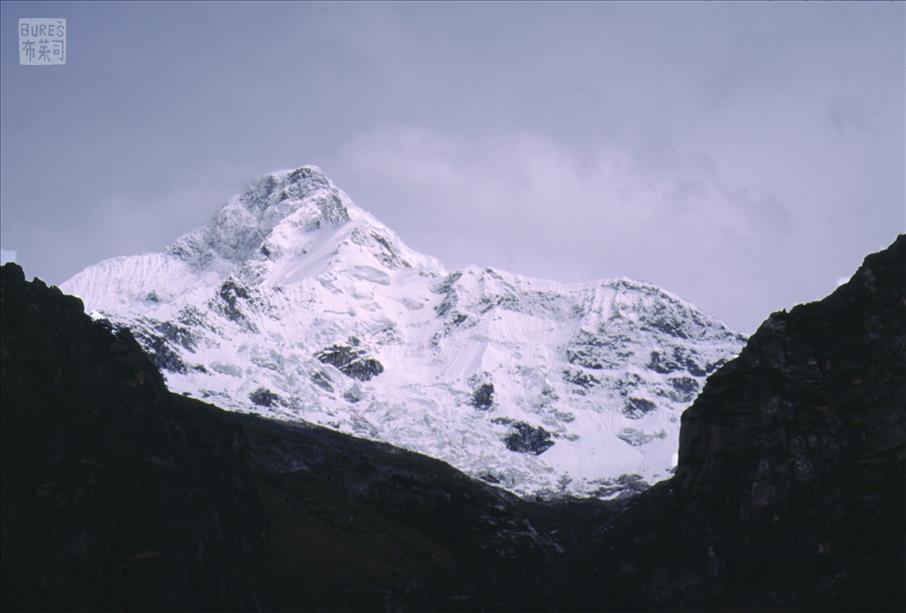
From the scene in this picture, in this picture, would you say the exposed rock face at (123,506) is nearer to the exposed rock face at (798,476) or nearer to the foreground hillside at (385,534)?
the foreground hillside at (385,534)

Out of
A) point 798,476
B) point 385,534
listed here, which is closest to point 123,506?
point 385,534

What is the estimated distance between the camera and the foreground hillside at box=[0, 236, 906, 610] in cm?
12019

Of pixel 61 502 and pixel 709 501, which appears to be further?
pixel 709 501

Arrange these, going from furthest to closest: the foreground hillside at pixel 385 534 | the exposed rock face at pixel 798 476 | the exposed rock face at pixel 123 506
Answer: the exposed rock face at pixel 798 476
the foreground hillside at pixel 385 534
the exposed rock face at pixel 123 506

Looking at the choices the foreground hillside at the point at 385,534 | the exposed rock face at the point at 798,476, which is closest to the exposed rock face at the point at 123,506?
the foreground hillside at the point at 385,534

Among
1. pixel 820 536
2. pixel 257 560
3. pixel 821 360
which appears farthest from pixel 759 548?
pixel 257 560

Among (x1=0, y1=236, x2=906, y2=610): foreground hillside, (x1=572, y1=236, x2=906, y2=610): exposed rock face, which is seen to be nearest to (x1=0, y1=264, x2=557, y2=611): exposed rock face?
(x1=0, y1=236, x2=906, y2=610): foreground hillside

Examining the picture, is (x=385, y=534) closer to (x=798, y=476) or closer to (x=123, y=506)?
(x=798, y=476)

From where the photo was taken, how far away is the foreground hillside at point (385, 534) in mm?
120188

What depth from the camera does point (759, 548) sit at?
15350cm

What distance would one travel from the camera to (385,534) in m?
196

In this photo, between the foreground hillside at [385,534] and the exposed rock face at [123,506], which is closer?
the exposed rock face at [123,506]

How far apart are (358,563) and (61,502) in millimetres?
54963

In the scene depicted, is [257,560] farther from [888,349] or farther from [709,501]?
[888,349]
